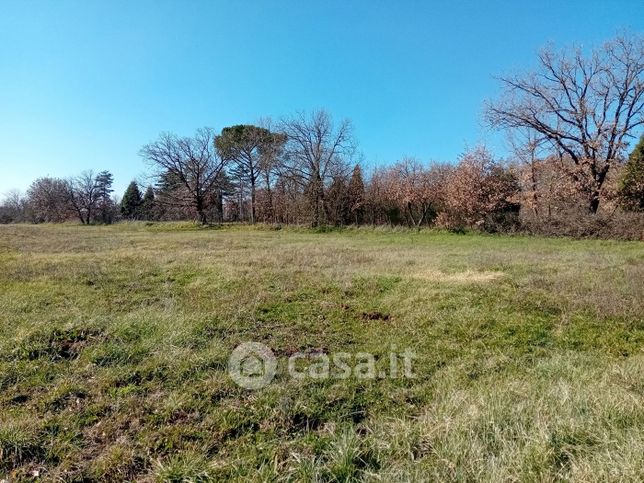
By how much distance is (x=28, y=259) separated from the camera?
980 centimetres

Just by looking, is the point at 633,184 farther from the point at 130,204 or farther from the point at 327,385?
the point at 130,204

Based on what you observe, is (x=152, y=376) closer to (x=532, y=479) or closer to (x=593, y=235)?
(x=532, y=479)

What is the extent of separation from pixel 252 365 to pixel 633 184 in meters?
19.8

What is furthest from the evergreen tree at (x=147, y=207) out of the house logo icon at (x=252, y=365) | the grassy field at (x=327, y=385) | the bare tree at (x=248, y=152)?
the house logo icon at (x=252, y=365)

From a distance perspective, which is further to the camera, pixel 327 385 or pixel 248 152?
pixel 248 152

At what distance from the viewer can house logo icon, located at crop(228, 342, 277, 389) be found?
3.35m

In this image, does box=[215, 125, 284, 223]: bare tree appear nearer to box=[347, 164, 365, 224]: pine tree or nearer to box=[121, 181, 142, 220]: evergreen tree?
box=[347, 164, 365, 224]: pine tree

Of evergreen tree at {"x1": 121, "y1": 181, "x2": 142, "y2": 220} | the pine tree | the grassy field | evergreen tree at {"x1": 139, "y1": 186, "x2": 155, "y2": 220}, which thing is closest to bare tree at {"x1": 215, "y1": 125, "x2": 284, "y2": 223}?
the pine tree

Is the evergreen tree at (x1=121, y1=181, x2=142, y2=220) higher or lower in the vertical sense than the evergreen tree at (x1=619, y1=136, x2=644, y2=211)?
higher

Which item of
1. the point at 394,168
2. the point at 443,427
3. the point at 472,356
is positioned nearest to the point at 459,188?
the point at 394,168

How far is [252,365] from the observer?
3680 millimetres

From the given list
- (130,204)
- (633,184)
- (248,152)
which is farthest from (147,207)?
(633,184)

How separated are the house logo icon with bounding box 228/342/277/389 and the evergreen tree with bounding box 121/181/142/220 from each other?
57.2m

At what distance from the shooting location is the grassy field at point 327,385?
2.23 m
